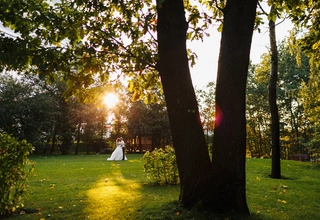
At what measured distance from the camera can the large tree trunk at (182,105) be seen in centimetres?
460

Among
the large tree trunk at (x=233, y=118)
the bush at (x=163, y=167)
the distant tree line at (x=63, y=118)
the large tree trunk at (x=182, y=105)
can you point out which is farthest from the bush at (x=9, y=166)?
the distant tree line at (x=63, y=118)

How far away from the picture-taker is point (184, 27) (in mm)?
Result: 4805

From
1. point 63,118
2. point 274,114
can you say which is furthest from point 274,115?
point 63,118

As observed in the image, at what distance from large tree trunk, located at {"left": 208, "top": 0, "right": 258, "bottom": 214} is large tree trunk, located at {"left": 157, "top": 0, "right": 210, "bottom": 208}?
37cm

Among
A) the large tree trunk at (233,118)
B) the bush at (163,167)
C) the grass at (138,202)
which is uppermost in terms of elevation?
the large tree trunk at (233,118)

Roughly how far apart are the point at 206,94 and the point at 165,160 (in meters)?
36.1

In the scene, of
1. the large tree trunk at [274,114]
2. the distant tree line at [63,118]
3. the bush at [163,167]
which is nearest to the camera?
the bush at [163,167]

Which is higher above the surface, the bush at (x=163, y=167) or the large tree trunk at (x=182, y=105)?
the large tree trunk at (x=182, y=105)

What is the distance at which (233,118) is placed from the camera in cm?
425

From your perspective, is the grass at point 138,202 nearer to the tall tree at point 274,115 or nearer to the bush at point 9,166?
the bush at point 9,166

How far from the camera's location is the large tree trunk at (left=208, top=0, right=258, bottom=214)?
4246 mm

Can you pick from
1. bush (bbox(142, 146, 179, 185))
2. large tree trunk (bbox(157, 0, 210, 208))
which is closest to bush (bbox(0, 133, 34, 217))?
large tree trunk (bbox(157, 0, 210, 208))

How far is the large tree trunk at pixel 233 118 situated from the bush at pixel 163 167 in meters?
4.43

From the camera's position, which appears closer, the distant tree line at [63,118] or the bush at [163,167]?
the bush at [163,167]
